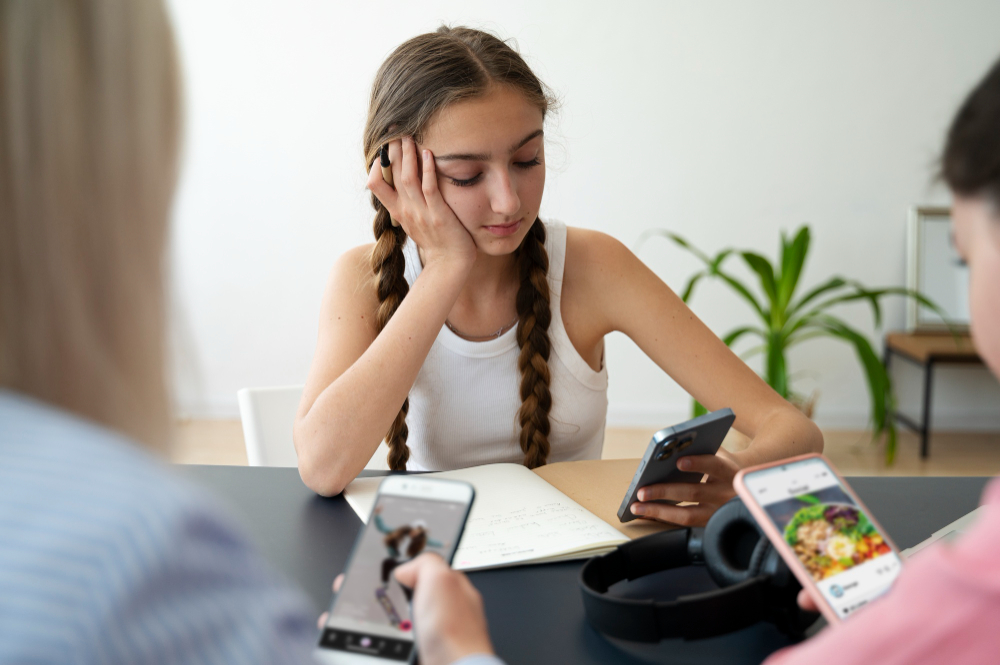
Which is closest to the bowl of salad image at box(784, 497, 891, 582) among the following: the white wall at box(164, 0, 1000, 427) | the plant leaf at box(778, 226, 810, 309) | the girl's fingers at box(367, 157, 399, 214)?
the girl's fingers at box(367, 157, 399, 214)

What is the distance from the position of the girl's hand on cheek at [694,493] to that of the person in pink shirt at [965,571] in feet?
1.39

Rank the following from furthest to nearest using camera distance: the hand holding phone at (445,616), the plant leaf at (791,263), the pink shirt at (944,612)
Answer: the plant leaf at (791,263), the hand holding phone at (445,616), the pink shirt at (944,612)

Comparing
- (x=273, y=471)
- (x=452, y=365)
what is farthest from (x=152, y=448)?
(x=452, y=365)

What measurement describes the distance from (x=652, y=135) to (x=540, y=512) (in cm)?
276

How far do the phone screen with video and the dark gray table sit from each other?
0.08m

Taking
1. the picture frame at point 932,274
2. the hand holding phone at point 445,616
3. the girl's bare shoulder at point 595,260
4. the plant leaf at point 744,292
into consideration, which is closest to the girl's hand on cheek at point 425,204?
the girl's bare shoulder at point 595,260

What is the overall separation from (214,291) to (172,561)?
3.60m

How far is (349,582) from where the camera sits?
669 mm

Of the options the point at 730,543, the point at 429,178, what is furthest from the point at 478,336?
the point at 730,543

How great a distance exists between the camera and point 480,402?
1.43m

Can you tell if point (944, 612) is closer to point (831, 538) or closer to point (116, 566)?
point (831, 538)

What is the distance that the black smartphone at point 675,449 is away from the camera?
2.98 feet

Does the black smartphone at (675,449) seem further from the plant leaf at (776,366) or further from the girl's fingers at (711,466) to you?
the plant leaf at (776,366)

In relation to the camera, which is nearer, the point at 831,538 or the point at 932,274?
the point at 831,538
